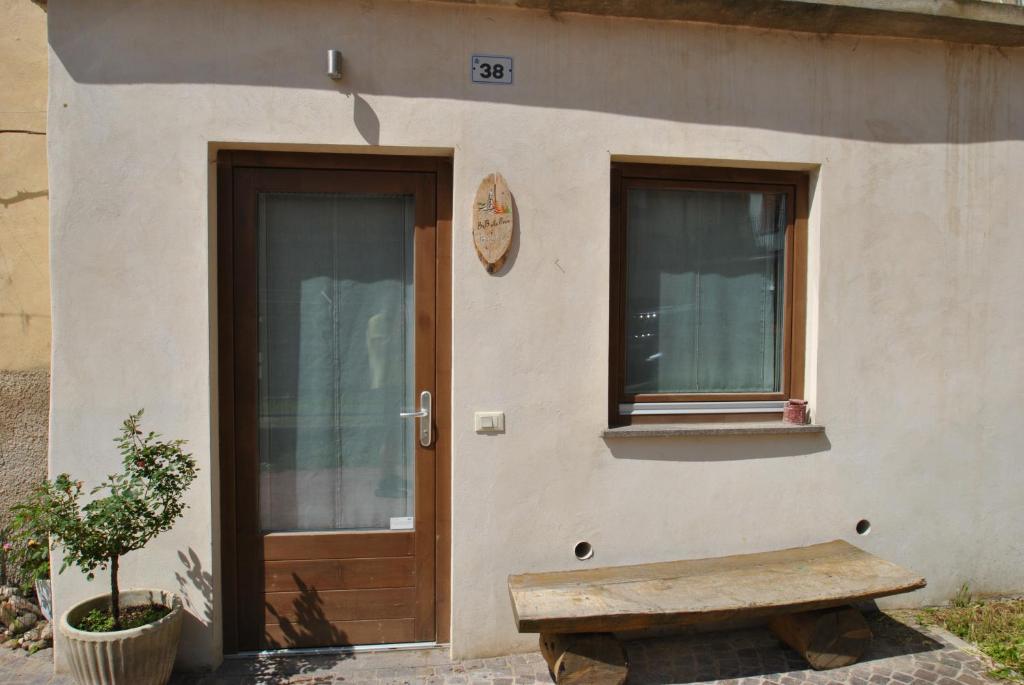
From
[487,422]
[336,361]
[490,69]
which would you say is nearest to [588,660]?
[487,422]

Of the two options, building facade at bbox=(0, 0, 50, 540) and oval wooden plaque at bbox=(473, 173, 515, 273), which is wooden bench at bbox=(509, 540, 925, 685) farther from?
building facade at bbox=(0, 0, 50, 540)

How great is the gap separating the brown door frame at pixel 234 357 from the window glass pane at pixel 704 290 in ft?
3.48

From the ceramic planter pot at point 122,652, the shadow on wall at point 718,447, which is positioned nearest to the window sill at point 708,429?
the shadow on wall at point 718,447

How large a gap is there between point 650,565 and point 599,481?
0.52 m

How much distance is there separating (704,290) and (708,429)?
821 millimetres

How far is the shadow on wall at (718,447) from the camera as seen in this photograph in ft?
12.0

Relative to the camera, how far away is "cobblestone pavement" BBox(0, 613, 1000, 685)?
3.32 m

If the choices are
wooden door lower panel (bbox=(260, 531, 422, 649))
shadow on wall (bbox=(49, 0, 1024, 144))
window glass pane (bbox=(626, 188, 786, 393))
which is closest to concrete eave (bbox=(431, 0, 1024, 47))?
shadow on wall (bbox=(49, 0, 1024, 144))

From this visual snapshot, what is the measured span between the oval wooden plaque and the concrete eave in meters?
0.92

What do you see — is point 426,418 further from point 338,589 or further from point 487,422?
point 338,589

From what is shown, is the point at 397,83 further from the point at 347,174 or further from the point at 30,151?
the point at 30,151

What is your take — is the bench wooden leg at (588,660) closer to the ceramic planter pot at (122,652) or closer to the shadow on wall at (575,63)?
the ceramic planter pot at (122,652)

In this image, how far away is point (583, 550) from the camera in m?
3.65

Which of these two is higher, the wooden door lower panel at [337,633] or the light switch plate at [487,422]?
the light switch plate at [487,422]
